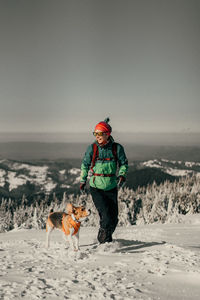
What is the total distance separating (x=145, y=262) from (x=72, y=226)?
209cm

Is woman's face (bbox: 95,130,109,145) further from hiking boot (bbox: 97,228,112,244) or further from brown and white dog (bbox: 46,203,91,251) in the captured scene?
hiking boot (bbox: 97,228,112,244)

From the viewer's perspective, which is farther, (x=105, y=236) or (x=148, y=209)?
(x=148, y=209)

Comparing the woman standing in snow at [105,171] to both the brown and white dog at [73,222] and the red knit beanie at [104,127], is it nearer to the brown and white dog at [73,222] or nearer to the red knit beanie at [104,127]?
the red knit beanie at [104,127]

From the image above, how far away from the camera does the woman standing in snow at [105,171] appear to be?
7711 mm

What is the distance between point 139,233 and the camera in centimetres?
1067

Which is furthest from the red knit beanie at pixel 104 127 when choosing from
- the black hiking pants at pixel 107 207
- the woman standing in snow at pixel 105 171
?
the black hiking pants at pixel 107 207

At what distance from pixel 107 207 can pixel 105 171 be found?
943mm

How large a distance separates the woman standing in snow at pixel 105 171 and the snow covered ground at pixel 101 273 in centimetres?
67

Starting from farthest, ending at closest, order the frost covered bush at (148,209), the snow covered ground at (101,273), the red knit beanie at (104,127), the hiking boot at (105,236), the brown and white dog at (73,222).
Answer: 1. the frost covered bush at (148,209)
2. the hiking boot at (105,236)
3. the red knit beanie at (104,127)
4. the brown and white dog at (73,222)
5. the snow covered ground at (101,273)

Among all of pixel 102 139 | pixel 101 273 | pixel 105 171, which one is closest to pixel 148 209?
pixel 105 171

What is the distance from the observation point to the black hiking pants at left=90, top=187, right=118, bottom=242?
25.6 feet

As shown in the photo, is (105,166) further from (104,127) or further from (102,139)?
(104,127)

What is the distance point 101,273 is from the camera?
520cm

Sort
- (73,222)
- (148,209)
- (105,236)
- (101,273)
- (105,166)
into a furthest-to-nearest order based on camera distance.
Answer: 1. (148,209)
2. (105,236)
3. (105,166)
4. (73,222)
5. (101,273)
